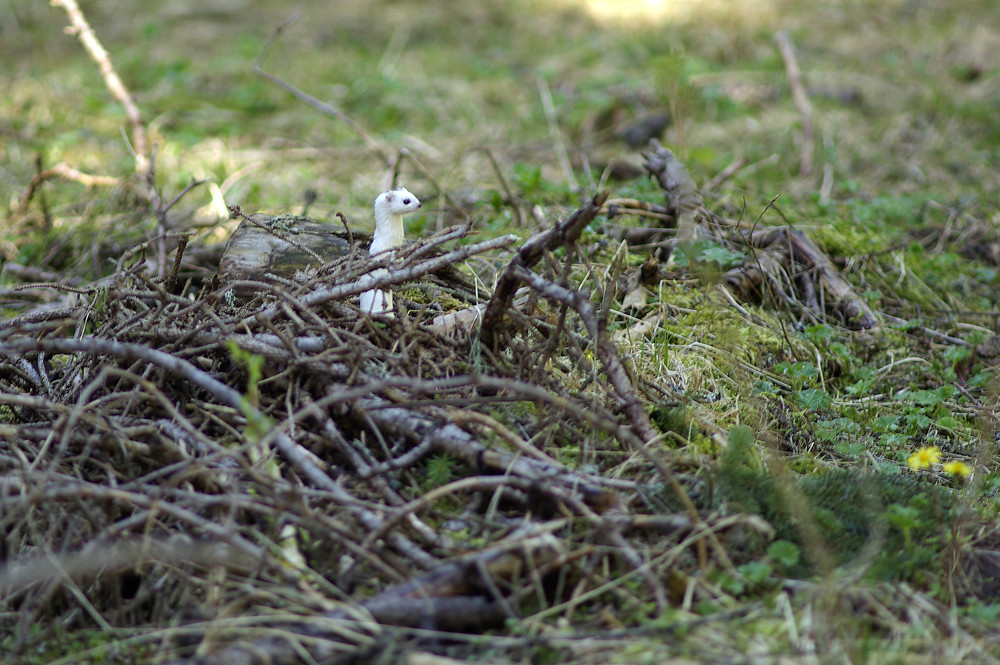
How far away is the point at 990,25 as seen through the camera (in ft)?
26.0

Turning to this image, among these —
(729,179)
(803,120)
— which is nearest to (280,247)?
(729,179)

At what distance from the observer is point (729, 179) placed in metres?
5.16

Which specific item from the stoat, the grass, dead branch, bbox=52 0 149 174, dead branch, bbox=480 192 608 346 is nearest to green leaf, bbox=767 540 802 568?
the grass

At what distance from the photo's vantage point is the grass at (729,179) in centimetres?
200

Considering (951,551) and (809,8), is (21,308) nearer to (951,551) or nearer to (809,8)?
(951,551)

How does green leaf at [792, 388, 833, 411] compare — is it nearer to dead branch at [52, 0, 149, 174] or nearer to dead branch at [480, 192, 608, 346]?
dead branch at [480, 192, 608, 346]

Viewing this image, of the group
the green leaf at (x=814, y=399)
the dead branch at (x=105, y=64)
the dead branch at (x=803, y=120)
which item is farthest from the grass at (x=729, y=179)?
the dead branch at (x=105, y=64)

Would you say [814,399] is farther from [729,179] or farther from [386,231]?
[729,179]

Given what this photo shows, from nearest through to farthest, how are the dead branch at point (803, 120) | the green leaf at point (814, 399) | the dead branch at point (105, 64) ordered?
the green leaf at point (814, 399), the dead branch at point (105, 64), the dead branch at point (803, 120)

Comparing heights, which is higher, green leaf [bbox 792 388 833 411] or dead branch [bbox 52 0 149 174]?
dead branch [bbox 52 0 149 174]

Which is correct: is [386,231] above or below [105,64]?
below

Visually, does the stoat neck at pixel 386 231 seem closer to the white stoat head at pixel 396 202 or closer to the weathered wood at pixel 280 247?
the white stoat head at pixel 396 202

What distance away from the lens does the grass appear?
2004 millimetres

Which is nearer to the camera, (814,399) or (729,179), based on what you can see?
(814,399)
